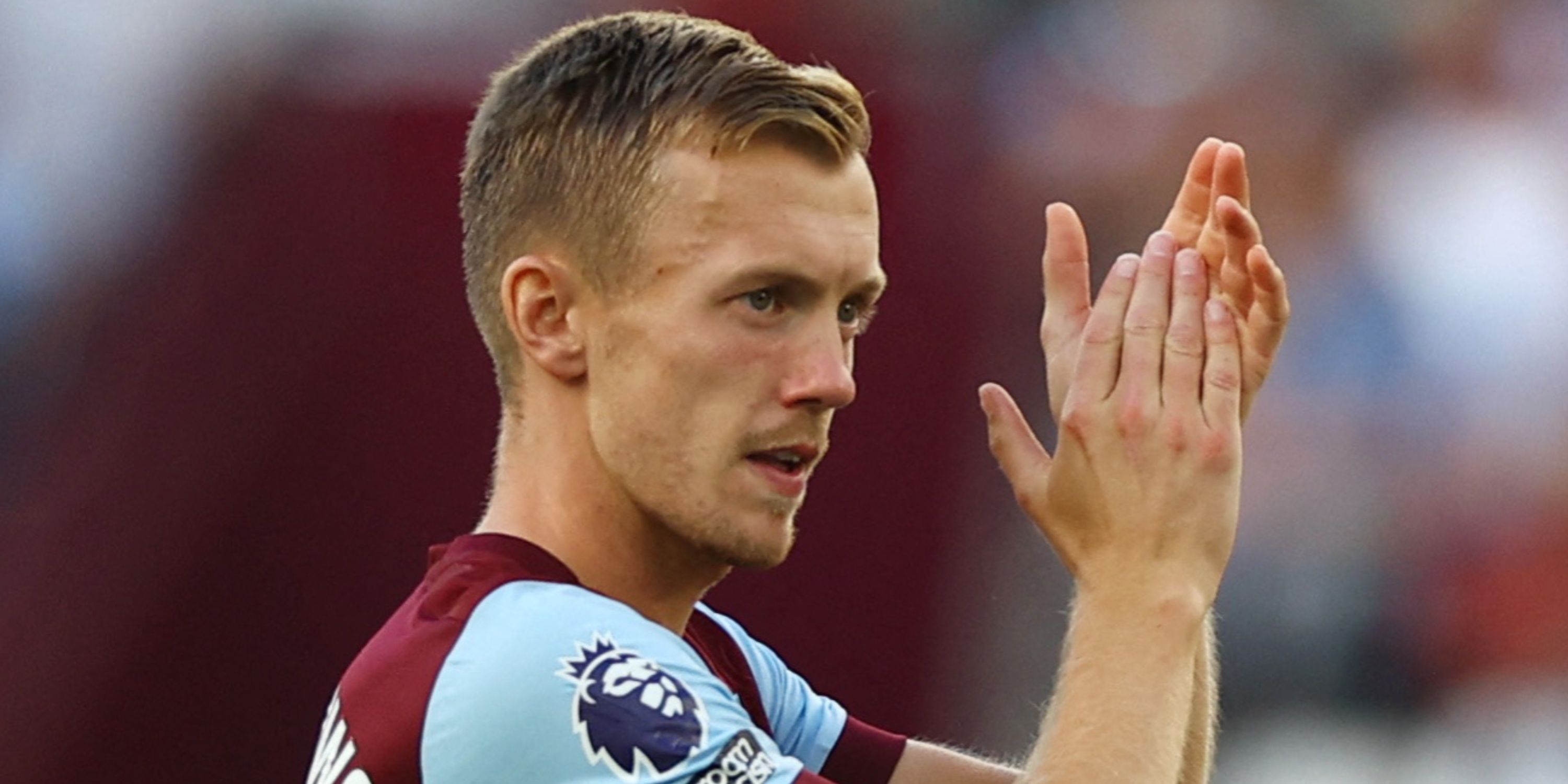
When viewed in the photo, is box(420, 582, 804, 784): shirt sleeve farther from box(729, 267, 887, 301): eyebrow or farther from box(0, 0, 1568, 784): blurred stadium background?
box(0, 0, 1568, 784): blurred stadium background

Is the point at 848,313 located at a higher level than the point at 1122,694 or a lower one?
higher

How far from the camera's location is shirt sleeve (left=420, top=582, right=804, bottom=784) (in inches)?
83.7

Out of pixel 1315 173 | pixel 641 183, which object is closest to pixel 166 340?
pixel 641 183

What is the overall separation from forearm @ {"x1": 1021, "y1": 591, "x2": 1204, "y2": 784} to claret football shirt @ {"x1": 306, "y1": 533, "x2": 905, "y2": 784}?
24 centimetres

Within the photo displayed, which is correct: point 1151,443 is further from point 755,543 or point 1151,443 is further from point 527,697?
point 527,697

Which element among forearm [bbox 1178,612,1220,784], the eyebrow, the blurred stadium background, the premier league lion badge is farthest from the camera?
the blurred stadium background

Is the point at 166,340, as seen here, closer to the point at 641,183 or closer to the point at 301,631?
the point at 301,631

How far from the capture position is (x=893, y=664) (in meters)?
5.14

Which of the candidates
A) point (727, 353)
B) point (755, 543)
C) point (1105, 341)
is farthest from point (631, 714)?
point (1105, 341)

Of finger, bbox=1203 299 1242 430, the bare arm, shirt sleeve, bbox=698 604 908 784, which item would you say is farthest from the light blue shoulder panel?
finger, bbox=1203 299 1242 430

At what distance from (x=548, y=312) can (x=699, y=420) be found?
219mm

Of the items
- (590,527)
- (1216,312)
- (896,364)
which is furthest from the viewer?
(896,364)

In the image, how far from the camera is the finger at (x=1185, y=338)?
2.32 metres

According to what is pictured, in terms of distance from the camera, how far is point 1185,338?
2.35 metres
